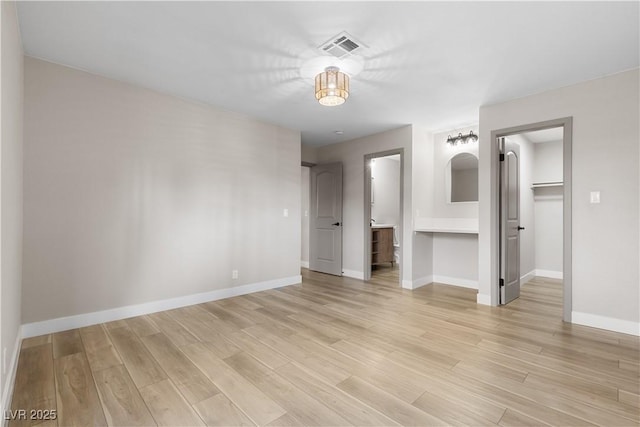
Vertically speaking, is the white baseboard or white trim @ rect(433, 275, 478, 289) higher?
the white baseboard

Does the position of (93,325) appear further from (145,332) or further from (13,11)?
(13,11)

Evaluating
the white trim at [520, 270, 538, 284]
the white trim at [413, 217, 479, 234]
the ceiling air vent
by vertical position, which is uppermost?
the ceiling air vent

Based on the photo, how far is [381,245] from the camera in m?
6.13

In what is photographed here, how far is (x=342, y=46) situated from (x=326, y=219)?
367 centimetres

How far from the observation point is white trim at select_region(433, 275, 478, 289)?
182 inches

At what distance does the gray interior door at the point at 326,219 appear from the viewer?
555 centimetres

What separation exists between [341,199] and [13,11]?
444 cm

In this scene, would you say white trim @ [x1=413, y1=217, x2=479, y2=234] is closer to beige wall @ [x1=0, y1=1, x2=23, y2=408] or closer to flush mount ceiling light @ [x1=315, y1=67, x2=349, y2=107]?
flush mount ceiling light @ [x1=315, y1=67, x2=349, y2=107]

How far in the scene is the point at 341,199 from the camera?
217 inches

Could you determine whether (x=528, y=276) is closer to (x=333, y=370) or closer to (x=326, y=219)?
(x=326, y=219)

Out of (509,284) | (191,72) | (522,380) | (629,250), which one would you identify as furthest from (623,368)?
(191,72)

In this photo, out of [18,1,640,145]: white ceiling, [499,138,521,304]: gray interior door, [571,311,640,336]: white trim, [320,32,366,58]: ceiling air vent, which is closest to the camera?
[18,1,640,145]: white ceiling

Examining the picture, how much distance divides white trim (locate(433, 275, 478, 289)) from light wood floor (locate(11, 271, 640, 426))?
1.17 meters

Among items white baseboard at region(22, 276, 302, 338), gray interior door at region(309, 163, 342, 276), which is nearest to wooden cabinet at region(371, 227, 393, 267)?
gray interior door at region(309, 163, 342, 276)
